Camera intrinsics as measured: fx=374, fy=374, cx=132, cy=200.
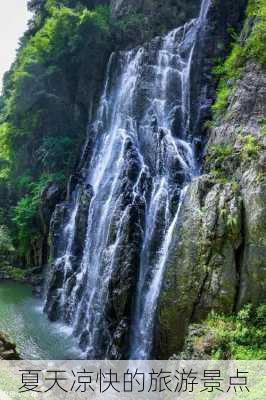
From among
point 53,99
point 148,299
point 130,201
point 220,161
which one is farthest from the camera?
point 53,99

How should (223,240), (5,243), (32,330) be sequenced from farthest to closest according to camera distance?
(5,243)
(32,330)
(223,240)

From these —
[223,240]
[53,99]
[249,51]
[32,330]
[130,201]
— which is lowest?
[32,330]

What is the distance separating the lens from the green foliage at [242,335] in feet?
27.2

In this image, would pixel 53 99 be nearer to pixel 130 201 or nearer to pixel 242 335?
pixel 130 201

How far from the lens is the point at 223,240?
1012cm

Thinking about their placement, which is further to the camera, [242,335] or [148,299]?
[148,299]

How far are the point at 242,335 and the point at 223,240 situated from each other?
8.25 ft

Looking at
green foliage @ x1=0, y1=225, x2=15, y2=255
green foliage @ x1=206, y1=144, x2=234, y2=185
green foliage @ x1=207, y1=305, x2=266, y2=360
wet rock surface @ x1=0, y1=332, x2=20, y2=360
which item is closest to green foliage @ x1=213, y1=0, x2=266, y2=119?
green foliage @ x1=206, y1=144, x2=234, y2=185

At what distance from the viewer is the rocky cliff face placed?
9.54 m

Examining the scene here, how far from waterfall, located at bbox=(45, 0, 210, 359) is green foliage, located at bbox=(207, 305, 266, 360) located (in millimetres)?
3306

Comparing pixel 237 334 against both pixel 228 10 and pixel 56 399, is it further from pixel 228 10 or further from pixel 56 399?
pixel 228 10

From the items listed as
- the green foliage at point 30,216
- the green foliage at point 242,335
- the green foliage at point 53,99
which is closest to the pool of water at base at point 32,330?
the green foliage at point 30,216

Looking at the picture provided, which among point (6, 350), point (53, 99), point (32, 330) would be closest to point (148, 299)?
point (6, 350)

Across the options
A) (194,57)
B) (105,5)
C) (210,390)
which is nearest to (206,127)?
(194,57)
